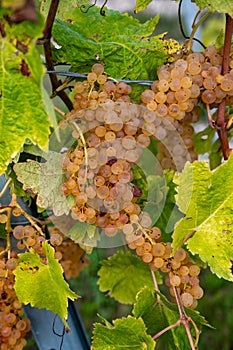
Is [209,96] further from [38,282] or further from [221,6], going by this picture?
[38,282]

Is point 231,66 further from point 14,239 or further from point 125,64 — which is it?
point 14,239

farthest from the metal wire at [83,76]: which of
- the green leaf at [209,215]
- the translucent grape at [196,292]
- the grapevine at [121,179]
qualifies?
the translucent grape at [196,292]

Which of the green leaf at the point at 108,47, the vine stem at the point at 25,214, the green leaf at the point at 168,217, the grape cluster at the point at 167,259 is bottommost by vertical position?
the grape cluster at the point at 167,259

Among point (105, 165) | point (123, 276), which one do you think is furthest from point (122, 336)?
point (123, 276)

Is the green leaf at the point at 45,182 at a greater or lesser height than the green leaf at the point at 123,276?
greater

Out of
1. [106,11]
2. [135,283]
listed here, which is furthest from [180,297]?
[106,11]

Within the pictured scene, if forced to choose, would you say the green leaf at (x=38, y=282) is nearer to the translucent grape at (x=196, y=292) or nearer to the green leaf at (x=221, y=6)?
the translucent grape at (x=196, y=292)
